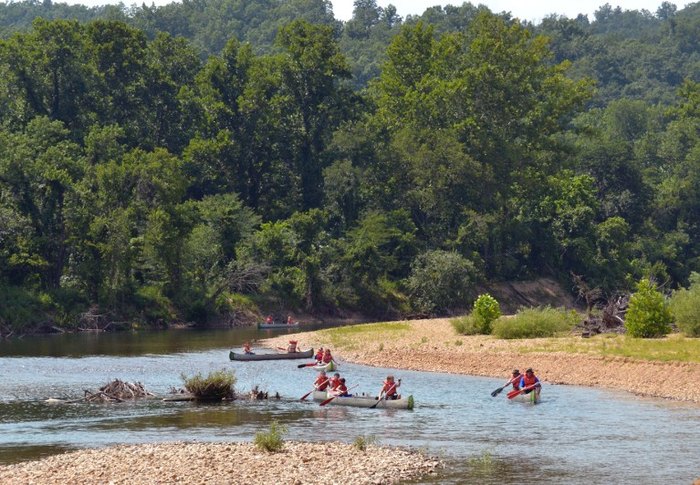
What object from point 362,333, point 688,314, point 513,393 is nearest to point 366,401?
point 513,393

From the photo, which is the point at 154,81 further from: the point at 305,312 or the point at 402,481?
the point at 402,481

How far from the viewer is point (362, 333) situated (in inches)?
3221

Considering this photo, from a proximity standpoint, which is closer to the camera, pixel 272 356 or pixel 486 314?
pixel 272 356

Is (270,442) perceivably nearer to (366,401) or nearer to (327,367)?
(366,401)

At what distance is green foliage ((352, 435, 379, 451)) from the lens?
36.6m

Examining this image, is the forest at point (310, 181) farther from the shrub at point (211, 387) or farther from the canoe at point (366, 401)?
the canoe at point (366, 401)

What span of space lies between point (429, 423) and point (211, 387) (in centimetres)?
1023

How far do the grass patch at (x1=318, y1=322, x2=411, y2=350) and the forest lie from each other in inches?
760

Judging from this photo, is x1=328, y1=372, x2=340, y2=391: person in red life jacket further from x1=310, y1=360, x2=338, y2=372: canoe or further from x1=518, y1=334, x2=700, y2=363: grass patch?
x1=518, y1=334, x2=700, y2=363: grass patch

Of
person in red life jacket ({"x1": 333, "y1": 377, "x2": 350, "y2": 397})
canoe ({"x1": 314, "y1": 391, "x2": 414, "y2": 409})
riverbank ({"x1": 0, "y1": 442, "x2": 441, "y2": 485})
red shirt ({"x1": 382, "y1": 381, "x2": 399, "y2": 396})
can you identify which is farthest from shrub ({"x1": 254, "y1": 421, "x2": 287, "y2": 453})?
person in red life jacket ({"x1": 333, "y1": 377, "x2": 350, "y2": 397})

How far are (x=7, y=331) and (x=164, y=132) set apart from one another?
3894 cm

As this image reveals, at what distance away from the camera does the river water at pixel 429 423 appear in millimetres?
35406

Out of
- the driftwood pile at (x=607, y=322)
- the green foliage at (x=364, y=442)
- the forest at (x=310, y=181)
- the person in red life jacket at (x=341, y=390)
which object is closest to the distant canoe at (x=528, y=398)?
the person in red life jacket at (x=341, y=390)

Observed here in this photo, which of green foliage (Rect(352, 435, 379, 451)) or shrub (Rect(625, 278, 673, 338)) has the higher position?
shrub (Rect(625, 278, 673, 338))
